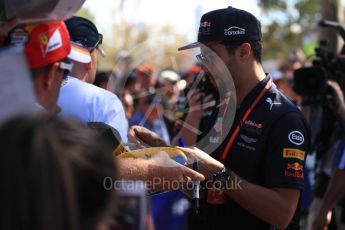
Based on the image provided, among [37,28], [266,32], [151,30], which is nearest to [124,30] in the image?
[151,30]

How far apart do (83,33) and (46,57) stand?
1845 millimetres

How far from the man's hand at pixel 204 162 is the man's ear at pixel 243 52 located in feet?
2.22

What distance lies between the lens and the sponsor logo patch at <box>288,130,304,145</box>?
346 cm

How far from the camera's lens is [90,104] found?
12.2ft

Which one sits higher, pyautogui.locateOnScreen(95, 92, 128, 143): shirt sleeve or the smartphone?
the smartphone

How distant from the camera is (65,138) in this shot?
1.58 meters

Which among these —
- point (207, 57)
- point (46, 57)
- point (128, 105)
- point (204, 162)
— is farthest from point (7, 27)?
point (128, 105)

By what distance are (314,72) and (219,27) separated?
2.09 metres

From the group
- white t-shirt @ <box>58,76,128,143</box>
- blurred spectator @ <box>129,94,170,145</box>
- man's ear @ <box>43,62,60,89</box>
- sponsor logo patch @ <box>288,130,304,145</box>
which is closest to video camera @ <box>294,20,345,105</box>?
sponsor logo patch @ <box>288,130,304,145</box>

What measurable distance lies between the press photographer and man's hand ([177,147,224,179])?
2.28m

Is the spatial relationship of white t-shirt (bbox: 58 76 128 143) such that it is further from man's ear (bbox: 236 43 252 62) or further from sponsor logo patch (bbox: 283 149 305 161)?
sponsor logo patch (bbox: 283 149 305 161)

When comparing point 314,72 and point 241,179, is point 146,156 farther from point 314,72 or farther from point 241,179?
point 314,72

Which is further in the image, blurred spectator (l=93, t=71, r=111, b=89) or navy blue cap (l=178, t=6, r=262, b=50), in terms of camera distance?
blurred spectator (l=93, t=71, r=111, b=89)

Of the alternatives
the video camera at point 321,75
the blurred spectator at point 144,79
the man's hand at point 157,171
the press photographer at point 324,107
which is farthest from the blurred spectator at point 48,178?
the blurred spectator at point 144,79
